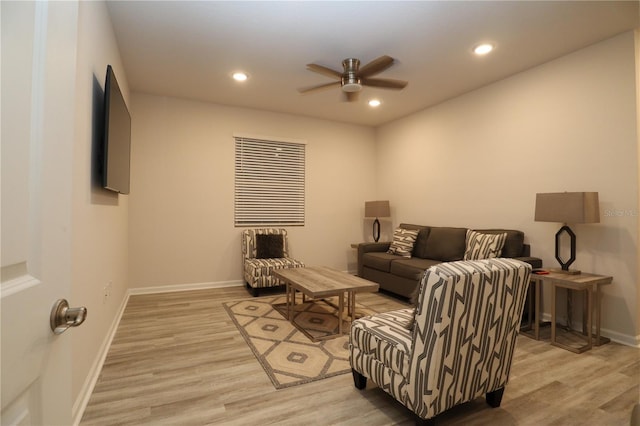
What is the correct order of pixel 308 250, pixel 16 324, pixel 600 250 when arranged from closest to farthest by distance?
pixel 16 324, pixel 600 250, pixel 308 250

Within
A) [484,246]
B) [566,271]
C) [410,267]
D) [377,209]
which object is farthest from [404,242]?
[566,271]

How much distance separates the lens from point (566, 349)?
8.74 ft

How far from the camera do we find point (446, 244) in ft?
13.6

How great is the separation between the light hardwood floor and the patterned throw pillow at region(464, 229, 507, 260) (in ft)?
3.06

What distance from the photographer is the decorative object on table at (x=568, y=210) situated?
8.80 feet

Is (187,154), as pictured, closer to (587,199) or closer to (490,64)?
(490,64)

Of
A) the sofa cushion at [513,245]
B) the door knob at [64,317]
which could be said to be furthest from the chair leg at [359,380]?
the sofa cushion at [513,245]

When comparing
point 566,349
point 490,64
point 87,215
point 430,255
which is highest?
point 490,64

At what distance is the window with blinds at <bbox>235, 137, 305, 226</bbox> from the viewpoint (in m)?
4.91

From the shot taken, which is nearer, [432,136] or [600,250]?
[600,250]

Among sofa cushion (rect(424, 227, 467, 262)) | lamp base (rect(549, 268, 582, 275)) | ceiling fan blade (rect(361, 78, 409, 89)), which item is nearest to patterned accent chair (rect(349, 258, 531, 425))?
lamp base (rect(549, 268, 582, 275))

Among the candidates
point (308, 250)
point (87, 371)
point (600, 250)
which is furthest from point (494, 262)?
point (308, 250)

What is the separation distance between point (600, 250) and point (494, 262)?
85.1 inches

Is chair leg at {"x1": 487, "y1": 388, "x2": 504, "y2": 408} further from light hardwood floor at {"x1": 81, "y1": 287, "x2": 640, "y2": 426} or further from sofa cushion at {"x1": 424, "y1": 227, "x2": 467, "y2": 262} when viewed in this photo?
sofa cushion at {"x1": 424, "y1": 227, "x2": 467, "y2": 262}
